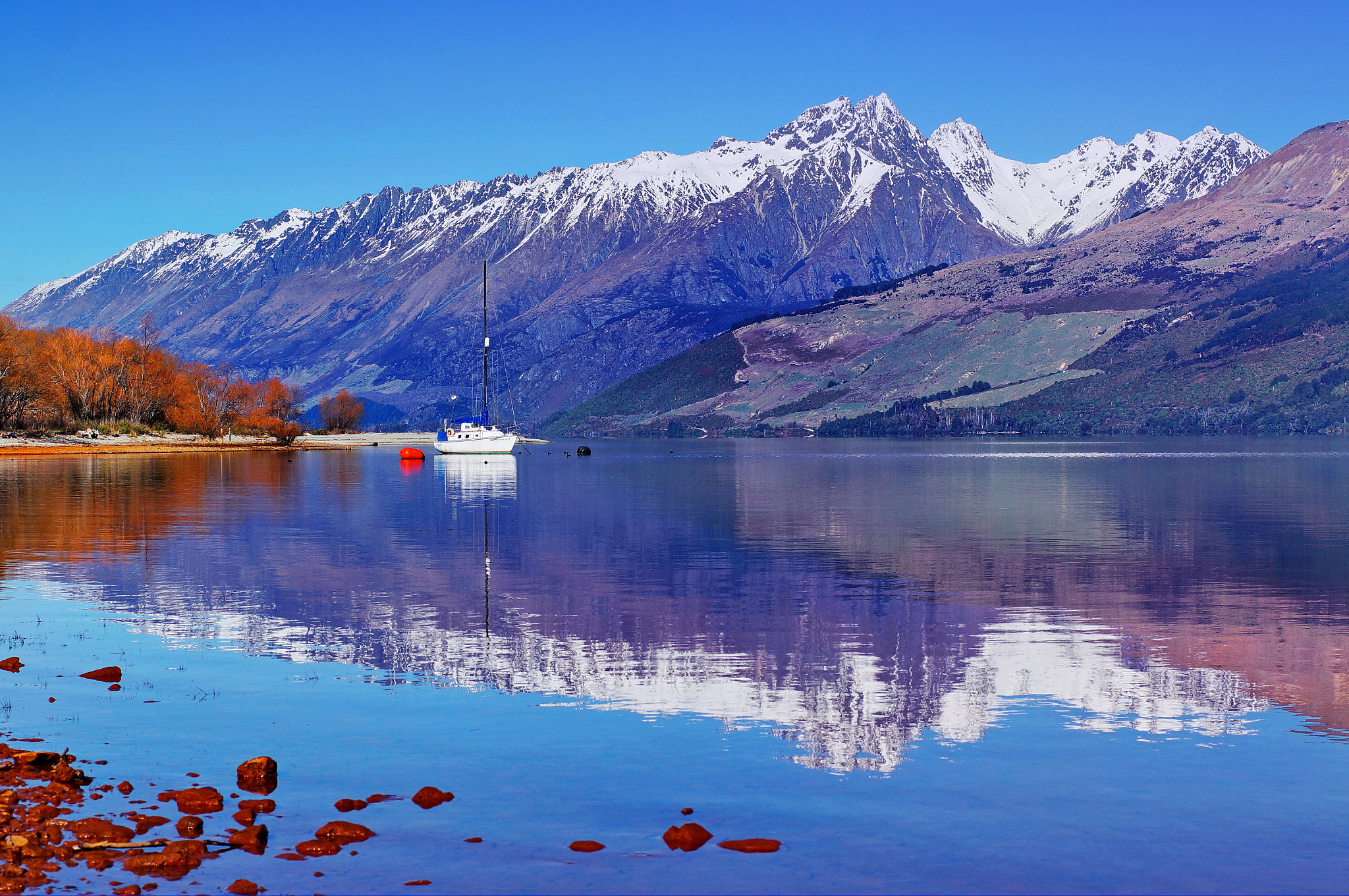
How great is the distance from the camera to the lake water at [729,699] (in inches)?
567

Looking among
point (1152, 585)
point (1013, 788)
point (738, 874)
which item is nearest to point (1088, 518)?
point (1152, 585)

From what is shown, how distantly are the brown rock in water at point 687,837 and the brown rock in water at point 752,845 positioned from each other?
0.25 metres

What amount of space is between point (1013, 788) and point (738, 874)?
5.07 metres

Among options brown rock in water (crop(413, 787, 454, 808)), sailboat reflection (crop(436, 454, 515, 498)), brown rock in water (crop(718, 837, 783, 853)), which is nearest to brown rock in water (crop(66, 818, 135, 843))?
brown rock in water (crop(413, 787, 454, 808))

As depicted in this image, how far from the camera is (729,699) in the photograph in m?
22.6

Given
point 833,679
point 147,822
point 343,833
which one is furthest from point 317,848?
point 833,679

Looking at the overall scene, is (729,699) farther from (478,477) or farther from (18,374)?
(18,374)

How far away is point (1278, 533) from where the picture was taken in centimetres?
5738

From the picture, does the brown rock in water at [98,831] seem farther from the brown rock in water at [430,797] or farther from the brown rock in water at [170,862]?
the brown rock in water at [430,797]

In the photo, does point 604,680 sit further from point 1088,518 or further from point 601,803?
point 1088,518

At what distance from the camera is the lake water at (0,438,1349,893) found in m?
14.4

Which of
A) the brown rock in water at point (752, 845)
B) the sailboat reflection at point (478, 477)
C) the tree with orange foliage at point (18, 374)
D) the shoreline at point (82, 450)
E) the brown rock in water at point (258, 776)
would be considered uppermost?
the tree with orange foliage at point (18, 374)

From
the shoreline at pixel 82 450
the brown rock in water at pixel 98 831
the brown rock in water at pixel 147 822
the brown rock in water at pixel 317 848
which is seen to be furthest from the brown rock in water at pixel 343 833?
the shoreline at pixel 82 450

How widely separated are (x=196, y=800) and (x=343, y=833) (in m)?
2.36
